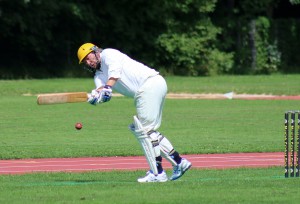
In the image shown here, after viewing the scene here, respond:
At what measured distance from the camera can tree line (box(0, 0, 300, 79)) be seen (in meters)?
45.4

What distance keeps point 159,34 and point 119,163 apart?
32519 millimetres

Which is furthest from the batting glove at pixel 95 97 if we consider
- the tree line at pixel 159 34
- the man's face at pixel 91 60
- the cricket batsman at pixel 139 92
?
the tree line at pixel 159 34

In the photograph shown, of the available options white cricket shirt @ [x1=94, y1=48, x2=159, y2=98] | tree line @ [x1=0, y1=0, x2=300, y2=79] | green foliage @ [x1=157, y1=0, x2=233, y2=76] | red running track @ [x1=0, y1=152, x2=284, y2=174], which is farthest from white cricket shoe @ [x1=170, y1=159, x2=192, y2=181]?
green foliage @ [x1=157, y1=0, x2=233, y2=76]

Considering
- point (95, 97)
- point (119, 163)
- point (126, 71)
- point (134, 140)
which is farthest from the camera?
point (134, 140)

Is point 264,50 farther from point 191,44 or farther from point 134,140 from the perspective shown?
point 134,140

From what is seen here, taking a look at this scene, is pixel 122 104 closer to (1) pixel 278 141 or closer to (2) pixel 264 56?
(1) pixel 278 141

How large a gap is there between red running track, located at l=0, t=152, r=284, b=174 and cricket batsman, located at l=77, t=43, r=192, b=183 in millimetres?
2802

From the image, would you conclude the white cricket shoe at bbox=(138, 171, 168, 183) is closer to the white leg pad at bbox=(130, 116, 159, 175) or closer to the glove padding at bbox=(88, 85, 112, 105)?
the white leg pad at bbox=(130, 116, 159, 175)

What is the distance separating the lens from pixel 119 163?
674 inches

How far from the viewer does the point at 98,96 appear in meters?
13.0

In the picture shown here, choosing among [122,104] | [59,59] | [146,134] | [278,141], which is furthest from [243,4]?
[146,134]

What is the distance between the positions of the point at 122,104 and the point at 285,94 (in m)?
7.25

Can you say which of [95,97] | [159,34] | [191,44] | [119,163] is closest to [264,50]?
[191,44]

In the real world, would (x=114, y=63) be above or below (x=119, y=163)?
above
